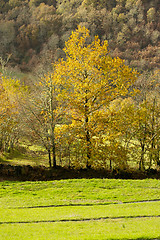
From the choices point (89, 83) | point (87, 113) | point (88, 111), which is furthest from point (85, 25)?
point (87, 113)

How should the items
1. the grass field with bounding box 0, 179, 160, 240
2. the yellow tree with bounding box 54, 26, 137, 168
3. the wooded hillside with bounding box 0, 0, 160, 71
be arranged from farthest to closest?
the wooded hillside with bounding box 0, 0, 160, 71
the yellow tree with bounding box 54, 26, 137, 168
the grass field with bounding box 0, 179, 160, 240

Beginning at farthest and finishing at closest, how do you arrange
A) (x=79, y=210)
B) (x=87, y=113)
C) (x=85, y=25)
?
1. (x=85, y=25)
2. (x=87, y=113)
3. (x=79, y=210)

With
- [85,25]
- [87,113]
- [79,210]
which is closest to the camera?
[79,210]

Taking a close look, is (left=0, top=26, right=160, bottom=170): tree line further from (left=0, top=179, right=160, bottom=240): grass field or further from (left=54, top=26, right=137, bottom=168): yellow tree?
(left=0, top=179, right=160, bottom=240): grass field

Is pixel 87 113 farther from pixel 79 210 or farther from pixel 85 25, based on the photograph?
pixel 85 25

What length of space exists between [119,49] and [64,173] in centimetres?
13235

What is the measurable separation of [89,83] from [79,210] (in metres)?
10.7

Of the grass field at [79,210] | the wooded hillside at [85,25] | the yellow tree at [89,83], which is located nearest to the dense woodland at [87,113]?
the yellow tree at [89,83]

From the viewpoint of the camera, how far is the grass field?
6.65 metres

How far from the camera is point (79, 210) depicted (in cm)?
965

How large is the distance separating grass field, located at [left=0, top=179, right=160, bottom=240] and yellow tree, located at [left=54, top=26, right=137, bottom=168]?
162 inches

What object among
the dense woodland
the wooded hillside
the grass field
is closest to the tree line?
the dense woodland

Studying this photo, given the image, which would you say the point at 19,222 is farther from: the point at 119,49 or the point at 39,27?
the point at 39,27

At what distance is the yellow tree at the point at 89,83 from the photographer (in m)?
17.8
